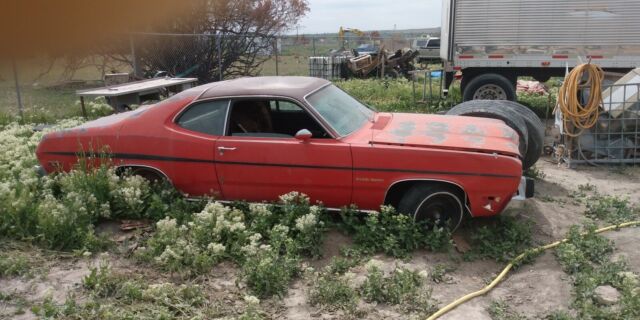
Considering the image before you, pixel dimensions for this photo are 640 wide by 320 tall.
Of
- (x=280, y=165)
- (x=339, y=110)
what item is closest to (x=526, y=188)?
(x=339, y=110)

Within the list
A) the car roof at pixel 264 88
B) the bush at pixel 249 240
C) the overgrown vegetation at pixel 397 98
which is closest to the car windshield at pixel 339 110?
the car roof at pixel 264 88

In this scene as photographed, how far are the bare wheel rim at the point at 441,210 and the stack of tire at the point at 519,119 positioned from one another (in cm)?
177

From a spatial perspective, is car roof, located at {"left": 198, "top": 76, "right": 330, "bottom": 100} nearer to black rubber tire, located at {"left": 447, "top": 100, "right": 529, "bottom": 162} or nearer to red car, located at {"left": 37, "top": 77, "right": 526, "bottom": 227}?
red car, located at {"left": 37, "top": 77, "right": 526, "bottom": 227}

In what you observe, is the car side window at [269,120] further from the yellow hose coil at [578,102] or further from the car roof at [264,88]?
the yellow hose coil at [578,102]

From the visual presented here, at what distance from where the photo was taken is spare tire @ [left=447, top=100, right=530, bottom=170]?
234 inches

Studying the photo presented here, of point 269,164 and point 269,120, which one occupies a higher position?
point 269,120

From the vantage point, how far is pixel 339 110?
17.1 ft

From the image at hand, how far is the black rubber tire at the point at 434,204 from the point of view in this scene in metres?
4.63

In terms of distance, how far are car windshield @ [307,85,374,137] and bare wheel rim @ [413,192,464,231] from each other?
1.00 meters

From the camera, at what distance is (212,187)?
5.10 metres

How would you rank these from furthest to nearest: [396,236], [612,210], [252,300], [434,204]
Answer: [612,210], [434,204], [396,236], [252,300]

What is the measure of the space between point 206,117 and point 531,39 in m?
7.68

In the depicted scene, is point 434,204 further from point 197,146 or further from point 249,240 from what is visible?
point 197,146

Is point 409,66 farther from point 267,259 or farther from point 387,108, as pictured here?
point 267,259
